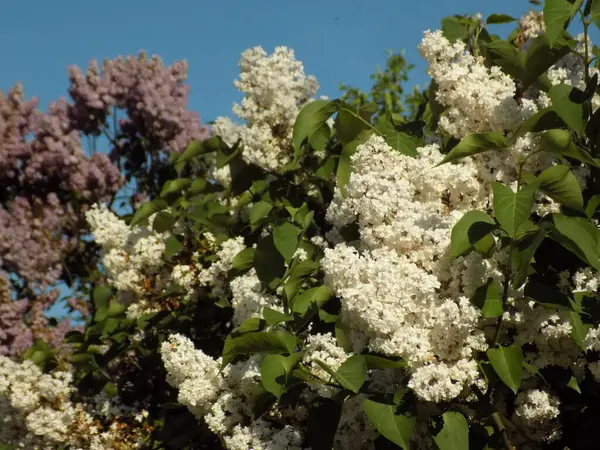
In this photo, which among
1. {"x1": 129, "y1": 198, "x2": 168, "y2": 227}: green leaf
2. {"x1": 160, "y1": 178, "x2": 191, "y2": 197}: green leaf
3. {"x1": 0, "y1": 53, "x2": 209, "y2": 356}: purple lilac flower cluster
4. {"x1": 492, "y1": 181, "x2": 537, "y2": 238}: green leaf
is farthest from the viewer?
{"x1": 0, "y1": 53, "x2": 209, "y2": 356}: purple lilac flower cluster

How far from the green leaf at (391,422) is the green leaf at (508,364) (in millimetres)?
287

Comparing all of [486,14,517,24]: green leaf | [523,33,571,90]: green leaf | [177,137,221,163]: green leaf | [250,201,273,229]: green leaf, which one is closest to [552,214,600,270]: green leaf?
[523,33,571,90]: green leaf

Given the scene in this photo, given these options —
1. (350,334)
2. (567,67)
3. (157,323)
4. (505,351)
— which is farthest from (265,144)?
(505,351)

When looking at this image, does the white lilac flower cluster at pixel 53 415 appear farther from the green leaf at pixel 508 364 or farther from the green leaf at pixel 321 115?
the green leaf at pixel 508 364

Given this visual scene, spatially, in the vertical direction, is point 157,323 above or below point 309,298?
above

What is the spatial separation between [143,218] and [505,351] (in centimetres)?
241

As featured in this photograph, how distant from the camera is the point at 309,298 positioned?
10.1ft

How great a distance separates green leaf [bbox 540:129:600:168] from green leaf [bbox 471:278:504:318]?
456mm

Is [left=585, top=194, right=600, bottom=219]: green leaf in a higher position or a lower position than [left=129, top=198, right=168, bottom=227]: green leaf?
lower

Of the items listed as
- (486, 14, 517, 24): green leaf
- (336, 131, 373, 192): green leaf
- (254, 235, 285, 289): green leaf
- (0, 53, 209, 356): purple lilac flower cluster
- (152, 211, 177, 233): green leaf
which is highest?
(0, 53, 209, 356): purple lilac flower cluster

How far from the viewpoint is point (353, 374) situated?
2.67m

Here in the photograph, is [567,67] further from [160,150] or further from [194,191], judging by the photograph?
[160,150]

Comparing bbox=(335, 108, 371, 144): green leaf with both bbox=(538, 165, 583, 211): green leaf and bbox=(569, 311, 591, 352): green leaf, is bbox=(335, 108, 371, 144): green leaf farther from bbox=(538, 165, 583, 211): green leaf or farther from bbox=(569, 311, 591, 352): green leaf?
bbox=(569, 311, 591, 352): green leaf

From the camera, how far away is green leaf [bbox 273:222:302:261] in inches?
131
